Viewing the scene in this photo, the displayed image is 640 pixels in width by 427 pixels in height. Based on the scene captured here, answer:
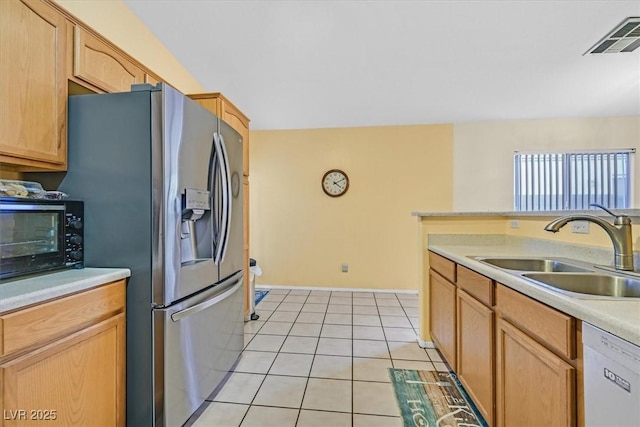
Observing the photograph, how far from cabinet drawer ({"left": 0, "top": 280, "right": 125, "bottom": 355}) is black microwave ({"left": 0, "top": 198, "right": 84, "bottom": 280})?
236mm

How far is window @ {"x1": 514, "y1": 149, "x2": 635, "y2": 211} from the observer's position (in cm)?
398

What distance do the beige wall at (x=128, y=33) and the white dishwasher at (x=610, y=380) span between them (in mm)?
2815

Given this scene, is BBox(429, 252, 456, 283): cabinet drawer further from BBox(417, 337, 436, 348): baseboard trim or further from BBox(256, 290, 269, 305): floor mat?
BBox(256, 290, 269, 305): floor mat

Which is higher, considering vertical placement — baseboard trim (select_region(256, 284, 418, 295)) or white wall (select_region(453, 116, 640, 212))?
white wall (select_region(453, 116, 640, 212))

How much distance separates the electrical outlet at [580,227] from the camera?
5.49 ft

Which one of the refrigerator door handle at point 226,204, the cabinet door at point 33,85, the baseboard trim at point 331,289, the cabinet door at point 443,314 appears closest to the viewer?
the cabinet door at point 33,85

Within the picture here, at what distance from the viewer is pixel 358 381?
1.96m

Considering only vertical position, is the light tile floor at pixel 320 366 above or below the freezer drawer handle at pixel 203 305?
below

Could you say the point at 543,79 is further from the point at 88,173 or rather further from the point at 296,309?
the point at 88,173

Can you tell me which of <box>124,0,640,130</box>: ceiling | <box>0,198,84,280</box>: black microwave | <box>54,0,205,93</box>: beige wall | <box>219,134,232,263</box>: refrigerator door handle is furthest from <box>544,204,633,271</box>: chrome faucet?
<box>54,0,205,93</box>: beige wall

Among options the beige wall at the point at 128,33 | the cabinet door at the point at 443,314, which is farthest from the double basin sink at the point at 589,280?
the beige wall at the point at 128,33

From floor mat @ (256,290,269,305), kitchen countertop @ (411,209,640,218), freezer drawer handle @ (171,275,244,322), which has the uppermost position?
kitchen countertop @ (411,209,640,218)

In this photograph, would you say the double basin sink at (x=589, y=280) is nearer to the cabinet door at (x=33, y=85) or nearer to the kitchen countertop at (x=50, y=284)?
the kitchen countertop at (x=50, y=284)

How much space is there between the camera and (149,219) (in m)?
1.35
